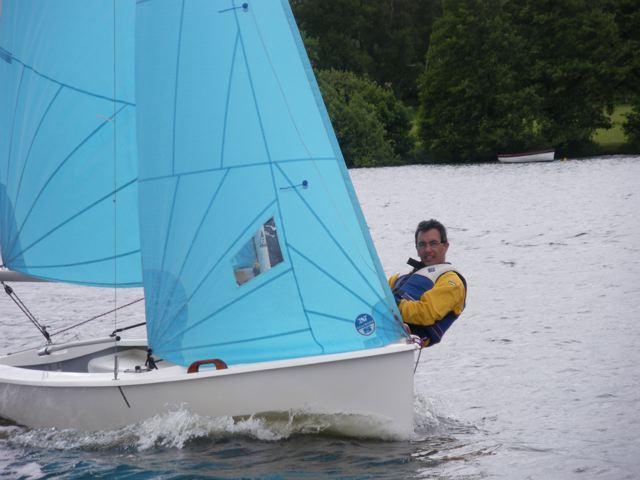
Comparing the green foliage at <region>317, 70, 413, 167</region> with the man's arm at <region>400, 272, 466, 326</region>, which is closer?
the man's arm at <region>400, 272, 466, 326</region>

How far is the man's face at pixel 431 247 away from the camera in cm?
722

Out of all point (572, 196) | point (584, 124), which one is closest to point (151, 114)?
point (572, 196)

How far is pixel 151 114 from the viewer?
7.01 metres

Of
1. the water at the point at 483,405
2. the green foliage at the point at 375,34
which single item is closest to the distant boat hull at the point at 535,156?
the green foliage at the point at 375,34

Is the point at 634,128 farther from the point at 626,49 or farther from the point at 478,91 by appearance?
the point at 478,91

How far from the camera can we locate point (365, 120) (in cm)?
4806

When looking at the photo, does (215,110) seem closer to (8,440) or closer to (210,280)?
(210,280)

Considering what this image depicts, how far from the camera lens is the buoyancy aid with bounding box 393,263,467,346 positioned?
7.05 meters

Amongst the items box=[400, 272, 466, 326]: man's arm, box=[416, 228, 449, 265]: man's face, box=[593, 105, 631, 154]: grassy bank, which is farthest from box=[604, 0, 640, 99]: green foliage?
box=[400, 272, 466, 326]: man's arm

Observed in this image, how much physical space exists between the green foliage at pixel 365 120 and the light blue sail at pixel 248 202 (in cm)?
3901

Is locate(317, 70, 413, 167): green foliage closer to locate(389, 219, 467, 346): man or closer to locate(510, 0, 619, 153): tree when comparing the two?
locate(510, 0, 619, 153): tree

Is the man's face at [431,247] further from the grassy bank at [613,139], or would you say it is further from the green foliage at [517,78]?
the green foliage at [517,78]

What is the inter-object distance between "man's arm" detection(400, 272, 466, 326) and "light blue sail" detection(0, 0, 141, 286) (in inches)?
82.0

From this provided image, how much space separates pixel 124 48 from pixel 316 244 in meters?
2.12
